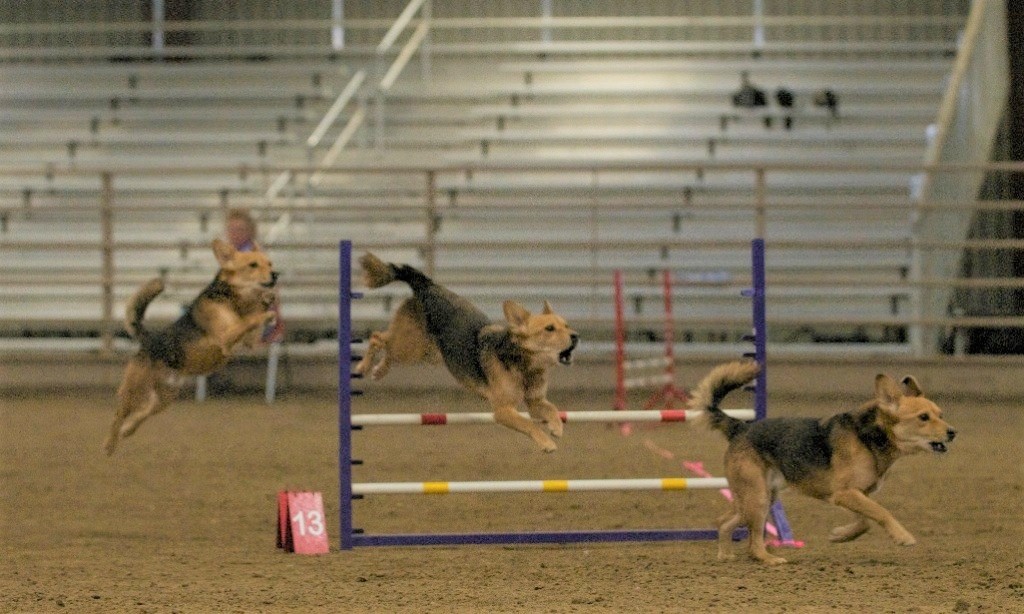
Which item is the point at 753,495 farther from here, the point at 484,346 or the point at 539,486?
the point at 484,346

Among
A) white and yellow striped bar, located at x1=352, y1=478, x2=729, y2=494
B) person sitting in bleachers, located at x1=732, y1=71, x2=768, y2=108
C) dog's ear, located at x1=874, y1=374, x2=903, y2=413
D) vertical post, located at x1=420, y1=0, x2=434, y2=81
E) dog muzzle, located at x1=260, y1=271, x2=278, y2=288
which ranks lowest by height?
white and yellow striped bar, located at x1=352, y1=478, x2=729, y2=494

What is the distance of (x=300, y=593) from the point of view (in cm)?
504

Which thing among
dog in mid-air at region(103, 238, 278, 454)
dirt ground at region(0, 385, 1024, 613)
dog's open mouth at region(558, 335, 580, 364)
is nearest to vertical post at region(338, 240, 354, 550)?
dirt ground at region(0, 385, 1024, 613)

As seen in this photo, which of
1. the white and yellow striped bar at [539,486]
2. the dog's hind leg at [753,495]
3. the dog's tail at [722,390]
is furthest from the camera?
the white and yellow striped bar at [539,486]

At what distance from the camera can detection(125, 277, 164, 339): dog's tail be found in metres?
6.15

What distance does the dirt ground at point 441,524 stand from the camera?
495cm

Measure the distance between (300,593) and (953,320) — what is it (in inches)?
319

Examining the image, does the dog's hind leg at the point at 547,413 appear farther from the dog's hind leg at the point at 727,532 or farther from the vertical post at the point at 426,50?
the vertical post at the point at 426,50

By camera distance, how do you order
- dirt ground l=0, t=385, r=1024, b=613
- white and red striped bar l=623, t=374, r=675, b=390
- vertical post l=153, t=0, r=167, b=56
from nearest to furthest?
dirt ground l=0, t=385, r=1024, b=613, white and red striped bar l=623, t=374, r=675, b=390, vertical post l=153, t=0, r=167, b=56

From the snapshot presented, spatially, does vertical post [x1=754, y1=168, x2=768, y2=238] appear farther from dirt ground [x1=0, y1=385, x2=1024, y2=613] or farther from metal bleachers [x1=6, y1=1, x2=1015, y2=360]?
dirt ground [x1=0, y1=385, x2=1024, y2=613]

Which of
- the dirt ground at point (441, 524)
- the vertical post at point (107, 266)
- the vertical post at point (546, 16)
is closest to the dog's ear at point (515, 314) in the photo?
the dirt ground at point (441, 524)

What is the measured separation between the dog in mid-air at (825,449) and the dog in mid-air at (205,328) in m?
1.89

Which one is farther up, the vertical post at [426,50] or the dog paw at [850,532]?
the vertical post at [426,50]

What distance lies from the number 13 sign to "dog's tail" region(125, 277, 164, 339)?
1.01 meters
